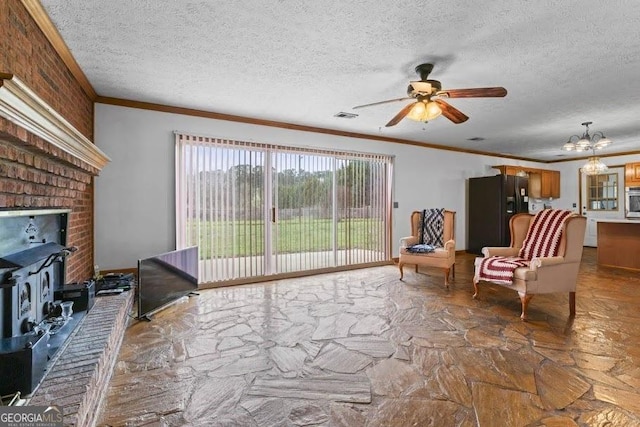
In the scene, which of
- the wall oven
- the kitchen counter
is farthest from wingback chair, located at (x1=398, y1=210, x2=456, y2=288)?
the wall oven

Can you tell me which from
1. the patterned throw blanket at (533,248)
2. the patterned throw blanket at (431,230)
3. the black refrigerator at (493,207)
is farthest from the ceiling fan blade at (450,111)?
the black refrigerator at (493,207)

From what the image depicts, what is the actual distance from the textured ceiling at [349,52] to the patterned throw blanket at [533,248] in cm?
137

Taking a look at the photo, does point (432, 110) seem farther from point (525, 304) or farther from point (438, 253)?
point (438, 253)

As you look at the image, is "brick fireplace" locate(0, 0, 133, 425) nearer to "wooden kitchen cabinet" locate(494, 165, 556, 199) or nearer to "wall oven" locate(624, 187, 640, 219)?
"wooden kitchen cabinet" locate(494, 165, 556, 199)

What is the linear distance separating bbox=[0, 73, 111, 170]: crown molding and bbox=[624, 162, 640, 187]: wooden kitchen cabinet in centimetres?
947

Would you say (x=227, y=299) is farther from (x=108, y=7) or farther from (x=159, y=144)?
(x=108, y=7)

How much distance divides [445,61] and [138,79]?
291 centimetres

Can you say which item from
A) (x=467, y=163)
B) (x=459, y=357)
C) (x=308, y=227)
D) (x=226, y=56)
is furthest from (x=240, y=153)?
(x=467, y=163)

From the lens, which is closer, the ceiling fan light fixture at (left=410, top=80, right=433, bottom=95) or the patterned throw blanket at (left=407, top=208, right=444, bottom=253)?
the ceiling fan light fixture at (left=410, top=80, right=433, bottom=95)

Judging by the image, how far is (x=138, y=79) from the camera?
3232 millimetres

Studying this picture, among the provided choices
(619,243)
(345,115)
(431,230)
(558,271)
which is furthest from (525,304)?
(619,243)

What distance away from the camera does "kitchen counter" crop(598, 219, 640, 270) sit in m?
5.34

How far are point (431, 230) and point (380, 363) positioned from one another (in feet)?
10.2

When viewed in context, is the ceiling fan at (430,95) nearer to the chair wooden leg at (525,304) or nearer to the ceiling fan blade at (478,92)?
the ceiling fan blade at (478,92)
